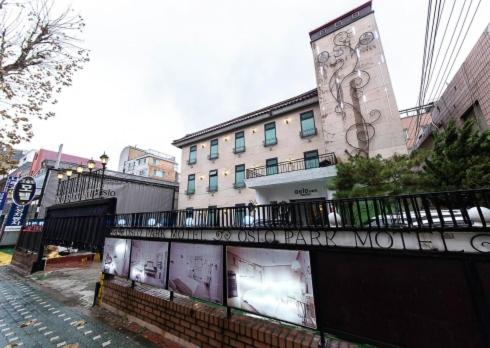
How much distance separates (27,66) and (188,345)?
9.37m

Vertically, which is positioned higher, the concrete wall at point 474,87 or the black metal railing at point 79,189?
the concrete wall at point 474,87

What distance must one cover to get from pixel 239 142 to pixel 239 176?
3155 mm

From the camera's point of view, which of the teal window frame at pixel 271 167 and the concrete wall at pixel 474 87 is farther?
the teal window frame at pixel 271 167

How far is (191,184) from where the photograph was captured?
20.4 meters

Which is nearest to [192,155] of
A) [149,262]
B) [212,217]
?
[149,262]

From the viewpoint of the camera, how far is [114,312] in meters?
6.60

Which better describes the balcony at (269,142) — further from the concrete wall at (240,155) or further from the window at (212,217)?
the window at (212,217)

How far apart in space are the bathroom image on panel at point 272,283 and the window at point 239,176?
12.9m

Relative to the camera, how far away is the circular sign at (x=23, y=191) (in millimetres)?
11641

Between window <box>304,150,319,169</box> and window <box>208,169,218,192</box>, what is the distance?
323 inches

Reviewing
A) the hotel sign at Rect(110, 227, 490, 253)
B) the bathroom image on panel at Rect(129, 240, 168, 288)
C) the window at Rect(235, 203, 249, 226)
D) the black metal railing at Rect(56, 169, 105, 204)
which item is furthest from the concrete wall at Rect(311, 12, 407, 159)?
the black metal railing at Rect(56, 169, 105, 204)

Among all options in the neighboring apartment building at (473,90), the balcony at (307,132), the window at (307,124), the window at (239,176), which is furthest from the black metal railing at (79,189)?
the neighboring apartment building at (473,90)

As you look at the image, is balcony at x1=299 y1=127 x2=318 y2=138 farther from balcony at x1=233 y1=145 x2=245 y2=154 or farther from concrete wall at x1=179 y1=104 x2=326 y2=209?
balcony at x1=233 y1=145 x2=245 y2=154

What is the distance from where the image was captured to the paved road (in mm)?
5133
